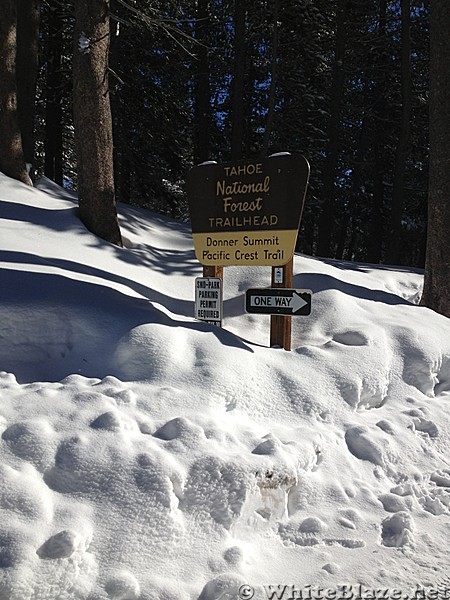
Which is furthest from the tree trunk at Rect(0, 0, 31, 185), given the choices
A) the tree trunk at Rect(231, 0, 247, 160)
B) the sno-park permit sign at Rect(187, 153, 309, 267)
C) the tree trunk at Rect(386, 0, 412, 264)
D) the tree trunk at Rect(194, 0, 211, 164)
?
the tree trunk at Rect(386, 0, 412, 264)

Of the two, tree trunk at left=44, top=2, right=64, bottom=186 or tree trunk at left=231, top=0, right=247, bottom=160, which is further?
tree trunk at left=44, top=2, right=64, bottom=186

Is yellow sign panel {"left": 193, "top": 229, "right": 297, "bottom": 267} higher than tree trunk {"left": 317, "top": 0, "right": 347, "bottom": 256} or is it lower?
lower

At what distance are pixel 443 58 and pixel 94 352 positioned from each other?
220 inches

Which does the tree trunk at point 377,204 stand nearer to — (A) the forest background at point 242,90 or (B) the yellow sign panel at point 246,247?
(A) the forest background at point 242,90

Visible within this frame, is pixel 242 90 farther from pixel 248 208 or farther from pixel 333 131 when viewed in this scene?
pixel 248 208

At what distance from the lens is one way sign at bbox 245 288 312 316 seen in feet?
16.0

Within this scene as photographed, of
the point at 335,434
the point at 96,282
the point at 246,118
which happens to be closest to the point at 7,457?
the point at 335,434

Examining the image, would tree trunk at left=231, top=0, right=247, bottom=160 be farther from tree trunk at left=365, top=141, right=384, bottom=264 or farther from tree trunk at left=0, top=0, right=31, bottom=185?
tree trunk at left=365, top=141, right=384, bottom=264

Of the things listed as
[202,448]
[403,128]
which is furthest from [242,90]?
[202,448]

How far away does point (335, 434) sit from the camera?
13.0ft

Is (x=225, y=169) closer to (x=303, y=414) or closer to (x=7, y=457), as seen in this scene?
(x=303, y=414)

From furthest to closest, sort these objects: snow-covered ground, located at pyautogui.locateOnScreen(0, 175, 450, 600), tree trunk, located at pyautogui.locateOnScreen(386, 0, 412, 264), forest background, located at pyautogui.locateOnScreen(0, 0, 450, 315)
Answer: tree trunk, located at pyautogui.locateOnScreen(386, 0, 412, 264)
forest background, located at pyautogui.locateOnScreen(0, 0, 450, 315)
snow-covered ground, located at pyautogui.locateOnScreen(0, 175, 450, 600)

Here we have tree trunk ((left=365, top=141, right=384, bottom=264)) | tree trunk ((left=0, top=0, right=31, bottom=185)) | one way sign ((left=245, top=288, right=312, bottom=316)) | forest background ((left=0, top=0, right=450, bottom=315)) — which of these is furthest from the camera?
tree trunk ((left=365, top=141, right=384, bottom=264))

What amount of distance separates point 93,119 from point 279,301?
375cm
